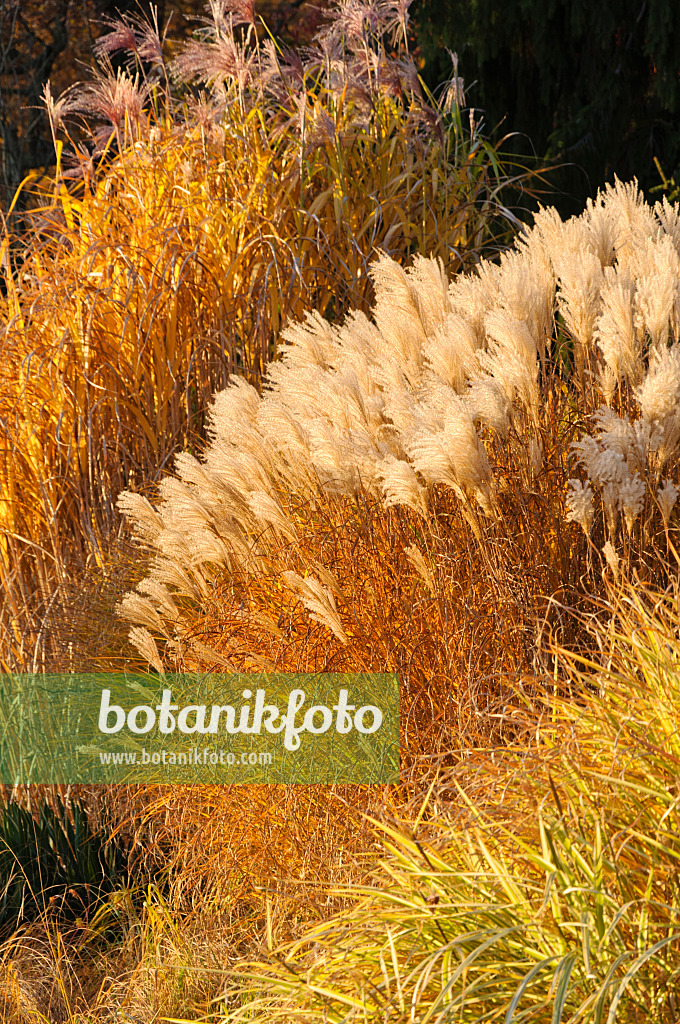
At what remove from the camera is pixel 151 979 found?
279cm

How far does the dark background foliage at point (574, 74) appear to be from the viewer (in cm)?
811

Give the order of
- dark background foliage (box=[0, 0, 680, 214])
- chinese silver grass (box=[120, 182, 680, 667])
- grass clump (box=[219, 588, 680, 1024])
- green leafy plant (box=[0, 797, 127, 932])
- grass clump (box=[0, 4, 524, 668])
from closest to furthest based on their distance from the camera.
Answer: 1. grass clump (box=[219, 588, 680, 1024])
2. chinese silver grass (box=[120, 182, 680, 667])
3. green leafy plant (box=[0, 797, 127, 932])
4. grass clump (box=[0, 4, 524, 668])
5. dark background foliage (box=[0, 0, 680, 214])

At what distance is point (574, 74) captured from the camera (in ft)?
28.7

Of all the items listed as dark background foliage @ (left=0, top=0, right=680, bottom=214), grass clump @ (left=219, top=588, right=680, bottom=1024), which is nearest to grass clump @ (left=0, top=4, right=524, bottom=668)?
grass clump @ (left=219, top=588, right=680, bottom=1024)

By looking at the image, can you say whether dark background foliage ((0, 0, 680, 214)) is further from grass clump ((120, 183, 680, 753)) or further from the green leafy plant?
the green leafy plant

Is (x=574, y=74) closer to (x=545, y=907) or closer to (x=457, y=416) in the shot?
(x=457, y=416)

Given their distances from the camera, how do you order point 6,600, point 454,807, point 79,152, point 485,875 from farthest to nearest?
point 79,152
point 6,600
point 454,807
point 485,875

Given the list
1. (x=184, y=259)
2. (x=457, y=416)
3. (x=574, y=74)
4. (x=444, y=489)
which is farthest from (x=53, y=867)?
(x=574, y=74)

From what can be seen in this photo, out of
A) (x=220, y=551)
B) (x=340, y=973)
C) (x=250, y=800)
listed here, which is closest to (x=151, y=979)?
(x=250, y=800)

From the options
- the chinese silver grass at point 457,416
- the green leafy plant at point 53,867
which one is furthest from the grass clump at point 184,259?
the chinese silver grass at point 457,416

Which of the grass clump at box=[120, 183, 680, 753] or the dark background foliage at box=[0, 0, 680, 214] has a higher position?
the dark background foliage at box=[0, 0, 680, 214]

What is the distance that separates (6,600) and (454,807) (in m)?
2.62

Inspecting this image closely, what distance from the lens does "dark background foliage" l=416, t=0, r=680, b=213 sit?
8109 mm

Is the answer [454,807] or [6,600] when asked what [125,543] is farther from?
[454,807]
